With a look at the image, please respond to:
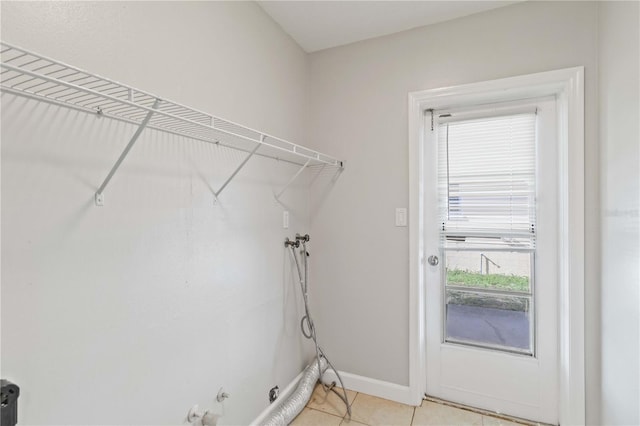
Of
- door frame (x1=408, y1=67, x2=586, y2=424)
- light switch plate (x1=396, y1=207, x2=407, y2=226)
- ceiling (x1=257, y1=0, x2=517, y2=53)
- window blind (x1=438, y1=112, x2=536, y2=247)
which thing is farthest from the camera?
light switch plate (x1=396, y1=207, x2=407, y2=226)

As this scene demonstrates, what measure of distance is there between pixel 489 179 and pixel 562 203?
1.38 ft

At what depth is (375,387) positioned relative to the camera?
7.34 feet

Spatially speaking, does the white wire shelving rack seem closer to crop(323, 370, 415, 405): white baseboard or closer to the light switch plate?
the light switch plate

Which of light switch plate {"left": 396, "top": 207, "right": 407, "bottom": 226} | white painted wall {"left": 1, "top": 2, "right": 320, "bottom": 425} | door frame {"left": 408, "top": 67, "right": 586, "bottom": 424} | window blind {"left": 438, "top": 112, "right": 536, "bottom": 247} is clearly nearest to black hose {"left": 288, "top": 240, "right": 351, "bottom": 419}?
white painted wall {"left": 1, "top": 2, "right": 320, "bottom": 425}

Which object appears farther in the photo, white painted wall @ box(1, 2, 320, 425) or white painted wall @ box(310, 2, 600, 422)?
white painted wall @ box(310, 2, 600, 422)

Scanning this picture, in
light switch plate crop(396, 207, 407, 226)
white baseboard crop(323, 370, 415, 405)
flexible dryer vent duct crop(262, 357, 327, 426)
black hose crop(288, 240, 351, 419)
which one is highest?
light switch plate crop(396, 207, 407, 226)

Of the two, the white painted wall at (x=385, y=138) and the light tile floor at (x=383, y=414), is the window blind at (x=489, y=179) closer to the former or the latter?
the white painted wall at (x=385, y=138)

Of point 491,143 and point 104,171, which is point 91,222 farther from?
point 491,143

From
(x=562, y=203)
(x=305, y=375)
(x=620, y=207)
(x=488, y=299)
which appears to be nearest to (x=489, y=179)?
(x=562, y=203)

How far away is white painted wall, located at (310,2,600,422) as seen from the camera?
1.78 m

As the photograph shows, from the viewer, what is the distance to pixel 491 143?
206 centimetres

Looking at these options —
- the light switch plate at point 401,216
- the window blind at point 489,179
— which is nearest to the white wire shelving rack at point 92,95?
the light switch plate at point 401,216

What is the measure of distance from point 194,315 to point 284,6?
1855 millimetres

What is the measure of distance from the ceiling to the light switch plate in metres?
1.25
